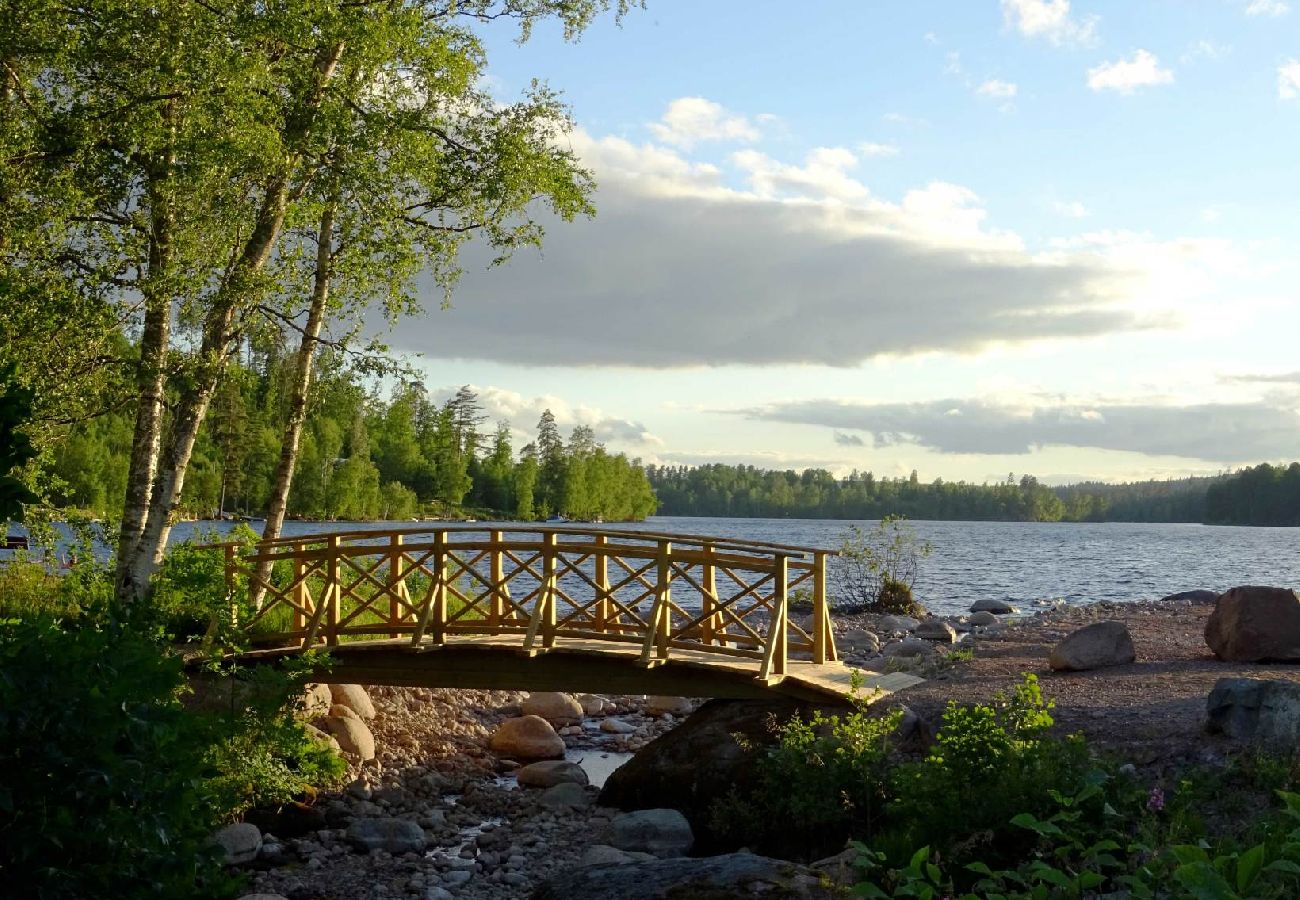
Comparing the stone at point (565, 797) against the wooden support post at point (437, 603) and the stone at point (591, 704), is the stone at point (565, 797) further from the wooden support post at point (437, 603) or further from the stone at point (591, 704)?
the stone at point (591, 704)

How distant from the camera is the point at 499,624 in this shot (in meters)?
13.2

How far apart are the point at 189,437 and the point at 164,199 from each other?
8.78ft

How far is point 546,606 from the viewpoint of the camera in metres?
12.1

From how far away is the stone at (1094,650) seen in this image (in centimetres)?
1286

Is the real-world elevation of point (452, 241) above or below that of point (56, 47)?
below

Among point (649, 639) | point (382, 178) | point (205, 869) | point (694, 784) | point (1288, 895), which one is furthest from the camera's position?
point (382, 178)

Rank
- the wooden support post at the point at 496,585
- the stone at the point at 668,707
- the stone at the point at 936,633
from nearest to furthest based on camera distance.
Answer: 1. the wooden support post at the point at 496,585
2. the stone at the point at 668,707
3. the stone at the point at 936,633

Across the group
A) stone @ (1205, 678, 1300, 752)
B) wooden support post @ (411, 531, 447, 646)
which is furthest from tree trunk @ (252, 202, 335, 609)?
stone @ (1205, 678, 1300, 752)

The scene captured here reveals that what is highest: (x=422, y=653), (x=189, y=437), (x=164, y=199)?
(x=164, y=199)

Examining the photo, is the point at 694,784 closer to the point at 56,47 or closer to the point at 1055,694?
the point at 1055,694

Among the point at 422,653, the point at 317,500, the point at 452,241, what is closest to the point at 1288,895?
the point at 422,653

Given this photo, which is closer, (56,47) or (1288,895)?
(1288,895)

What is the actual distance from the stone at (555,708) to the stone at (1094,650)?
21.3ft

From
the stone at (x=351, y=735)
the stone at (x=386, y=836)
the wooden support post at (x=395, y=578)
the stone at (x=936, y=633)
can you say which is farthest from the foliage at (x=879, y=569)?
the stone at (x=386, y=836)
